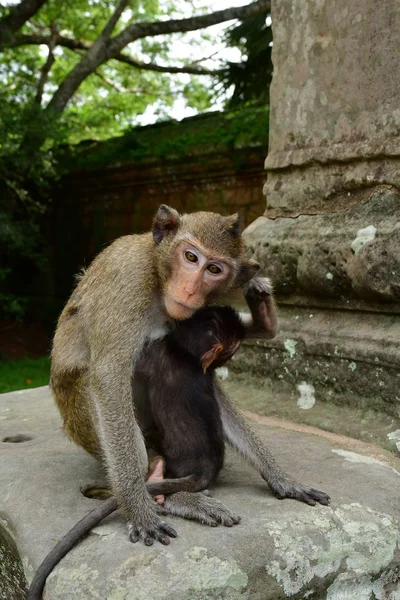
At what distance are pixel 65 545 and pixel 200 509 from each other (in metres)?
0.42

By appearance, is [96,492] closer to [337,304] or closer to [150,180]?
[337,304]

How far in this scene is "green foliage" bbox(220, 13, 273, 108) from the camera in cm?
839

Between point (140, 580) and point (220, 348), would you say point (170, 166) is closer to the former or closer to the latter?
point (220, 348)

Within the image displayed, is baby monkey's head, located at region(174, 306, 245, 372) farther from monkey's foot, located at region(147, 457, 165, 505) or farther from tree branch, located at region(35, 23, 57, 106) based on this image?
A: tree branch, located at region(35, 23, 57, 106)

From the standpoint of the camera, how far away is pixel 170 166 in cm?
788

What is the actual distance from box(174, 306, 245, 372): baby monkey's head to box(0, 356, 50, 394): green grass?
5.43 metres

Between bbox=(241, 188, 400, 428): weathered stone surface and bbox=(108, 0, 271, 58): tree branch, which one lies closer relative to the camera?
bbox=(241, 188, 400, 428): weathered stone surface

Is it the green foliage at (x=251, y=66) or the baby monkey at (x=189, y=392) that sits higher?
the green foliage at (x=251, y=66)

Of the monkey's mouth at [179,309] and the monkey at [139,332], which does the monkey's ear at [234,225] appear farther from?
the monkey's mouth at [179,309]

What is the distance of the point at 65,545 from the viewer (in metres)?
1.90

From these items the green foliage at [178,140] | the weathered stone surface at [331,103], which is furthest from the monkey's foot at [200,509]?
the green foliage at [178,140]

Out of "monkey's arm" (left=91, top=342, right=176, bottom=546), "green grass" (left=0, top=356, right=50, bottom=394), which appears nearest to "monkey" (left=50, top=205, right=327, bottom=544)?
"monkey's arm" (left=91, top=342, right=176, bottom=546)

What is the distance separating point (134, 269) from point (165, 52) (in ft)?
37.7

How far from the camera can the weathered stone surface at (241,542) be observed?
5.85 feet
